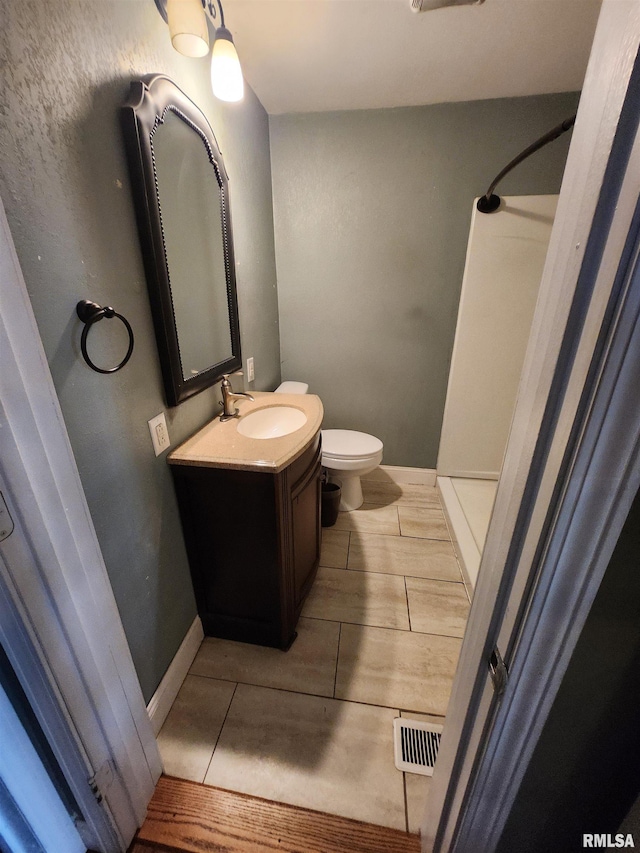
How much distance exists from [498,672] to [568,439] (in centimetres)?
38

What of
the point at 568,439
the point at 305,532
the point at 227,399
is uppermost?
the point at 568,439

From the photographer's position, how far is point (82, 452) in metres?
0.76

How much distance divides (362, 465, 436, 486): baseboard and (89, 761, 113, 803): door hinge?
2.04 metres

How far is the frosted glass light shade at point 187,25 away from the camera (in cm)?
81

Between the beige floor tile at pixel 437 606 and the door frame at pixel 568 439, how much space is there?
3.12 feet

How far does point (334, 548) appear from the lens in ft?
6.28

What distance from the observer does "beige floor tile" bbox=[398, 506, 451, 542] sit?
2025mm

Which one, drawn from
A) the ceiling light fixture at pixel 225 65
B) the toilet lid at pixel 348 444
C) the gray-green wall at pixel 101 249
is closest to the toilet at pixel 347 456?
the toilet lid at pixel 348 444

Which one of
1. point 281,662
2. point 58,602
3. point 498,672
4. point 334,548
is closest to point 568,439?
point 498,672

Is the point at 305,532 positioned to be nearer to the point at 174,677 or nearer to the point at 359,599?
the point at 359,599

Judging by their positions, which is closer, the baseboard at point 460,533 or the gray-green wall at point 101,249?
the gray-green wall at point 101,249

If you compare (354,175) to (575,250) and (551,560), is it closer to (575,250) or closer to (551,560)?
(575,250)

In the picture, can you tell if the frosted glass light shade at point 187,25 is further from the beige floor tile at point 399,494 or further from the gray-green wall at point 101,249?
the beige floor tile at point 399,494

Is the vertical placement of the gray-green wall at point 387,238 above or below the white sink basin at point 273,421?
above
